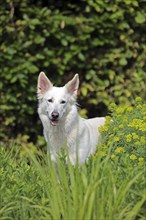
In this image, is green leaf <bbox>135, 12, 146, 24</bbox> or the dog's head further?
green leaf <bbox>135, 12, 146, 24</bbox>

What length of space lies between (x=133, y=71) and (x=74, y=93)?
2.59 metres

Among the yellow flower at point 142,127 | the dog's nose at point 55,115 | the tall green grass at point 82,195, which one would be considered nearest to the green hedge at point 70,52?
the dog's nose at point 55,115

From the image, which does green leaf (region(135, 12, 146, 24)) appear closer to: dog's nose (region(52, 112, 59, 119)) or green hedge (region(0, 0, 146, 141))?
green hedge (region(0, 0, 146, 141))

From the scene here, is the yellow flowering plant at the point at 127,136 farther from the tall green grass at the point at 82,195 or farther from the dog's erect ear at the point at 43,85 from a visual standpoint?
the dog's erect ear at the point at 43,85

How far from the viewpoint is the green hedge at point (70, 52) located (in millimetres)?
8125

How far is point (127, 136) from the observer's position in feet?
15.6

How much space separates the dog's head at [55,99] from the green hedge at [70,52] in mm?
2012

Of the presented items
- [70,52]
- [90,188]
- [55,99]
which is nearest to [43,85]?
[55,99]

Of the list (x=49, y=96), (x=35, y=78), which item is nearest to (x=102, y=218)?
(x=49, y=96)

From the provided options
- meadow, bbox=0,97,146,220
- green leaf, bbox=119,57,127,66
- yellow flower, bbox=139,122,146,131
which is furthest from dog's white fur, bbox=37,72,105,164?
green leaf, bbox=119,57,127,66

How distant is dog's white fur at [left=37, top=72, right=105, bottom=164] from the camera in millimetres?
5883

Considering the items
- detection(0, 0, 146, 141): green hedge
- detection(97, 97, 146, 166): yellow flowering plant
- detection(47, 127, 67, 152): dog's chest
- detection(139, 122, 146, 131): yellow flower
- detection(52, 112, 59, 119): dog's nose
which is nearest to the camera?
detection(97, 97, 146, 166): yellow flowering plant

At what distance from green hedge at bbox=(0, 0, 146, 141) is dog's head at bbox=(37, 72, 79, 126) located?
2.01 meters

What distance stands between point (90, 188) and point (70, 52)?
4.66 m
